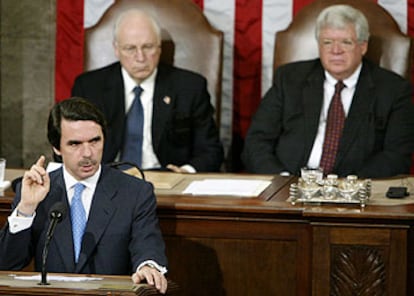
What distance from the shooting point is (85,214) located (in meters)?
4.14

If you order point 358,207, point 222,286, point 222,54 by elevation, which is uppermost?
point 222,54

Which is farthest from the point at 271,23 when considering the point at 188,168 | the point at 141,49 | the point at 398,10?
the point at 188,168

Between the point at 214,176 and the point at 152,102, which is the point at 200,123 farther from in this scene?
the point at 214,176

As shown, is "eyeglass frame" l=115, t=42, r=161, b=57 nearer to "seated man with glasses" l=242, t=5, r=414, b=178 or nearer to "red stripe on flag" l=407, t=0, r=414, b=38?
"seated man with glasses" l=242, t=5, r=414, b=178

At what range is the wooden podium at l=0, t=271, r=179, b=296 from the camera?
3.41 meters

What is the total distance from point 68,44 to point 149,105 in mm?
902

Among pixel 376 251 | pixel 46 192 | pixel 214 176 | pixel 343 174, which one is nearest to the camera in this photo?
pixel 46 192

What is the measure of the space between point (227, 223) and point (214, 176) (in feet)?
2.48

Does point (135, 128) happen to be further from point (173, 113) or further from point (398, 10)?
point (398, 10)

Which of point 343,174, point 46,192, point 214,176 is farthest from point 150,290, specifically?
point 343,174

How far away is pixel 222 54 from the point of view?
246 inches

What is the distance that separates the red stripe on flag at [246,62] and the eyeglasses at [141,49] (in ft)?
2.42

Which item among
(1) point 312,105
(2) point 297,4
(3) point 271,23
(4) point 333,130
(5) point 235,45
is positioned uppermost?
(2) point 297,4

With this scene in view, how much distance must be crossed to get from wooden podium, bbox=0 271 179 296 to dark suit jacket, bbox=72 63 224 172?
7.10 ft
